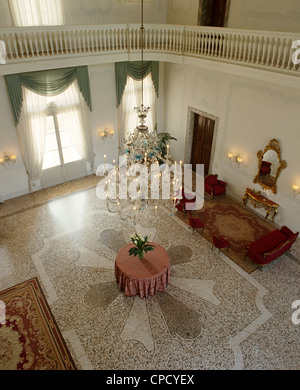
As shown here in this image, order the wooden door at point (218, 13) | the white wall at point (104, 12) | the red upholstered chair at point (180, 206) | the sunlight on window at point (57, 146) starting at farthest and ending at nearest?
the sunlight on window at point (57, 146) < the wooden door at point (218, 13) < the red upholstered chair at point (180, 206) < the white wall at point (104, 12)

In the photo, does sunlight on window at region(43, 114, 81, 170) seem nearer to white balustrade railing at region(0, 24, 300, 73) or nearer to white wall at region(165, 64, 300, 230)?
white balustrade railing at region(0, 24, 300, 73)

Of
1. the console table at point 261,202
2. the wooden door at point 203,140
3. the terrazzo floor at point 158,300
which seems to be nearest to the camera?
the terrazzo floor at point 158,300

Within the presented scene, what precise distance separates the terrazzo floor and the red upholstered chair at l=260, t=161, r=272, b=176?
2.36 metres

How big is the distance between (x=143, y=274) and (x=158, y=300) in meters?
0.76

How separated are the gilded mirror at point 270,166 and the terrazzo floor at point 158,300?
207 centimetres

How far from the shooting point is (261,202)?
882 cm

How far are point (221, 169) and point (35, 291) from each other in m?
6.84

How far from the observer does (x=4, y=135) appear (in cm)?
896

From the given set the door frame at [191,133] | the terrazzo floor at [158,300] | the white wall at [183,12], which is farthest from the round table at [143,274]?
the white wall at [183,12]

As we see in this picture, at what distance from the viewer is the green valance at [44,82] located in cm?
845

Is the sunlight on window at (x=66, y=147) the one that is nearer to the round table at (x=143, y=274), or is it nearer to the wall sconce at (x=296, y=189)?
the round table at (x=143, y=274)

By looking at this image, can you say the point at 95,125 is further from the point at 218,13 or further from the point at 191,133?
the point at 218,13
